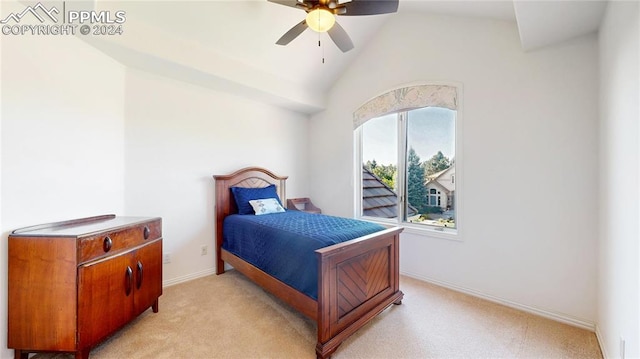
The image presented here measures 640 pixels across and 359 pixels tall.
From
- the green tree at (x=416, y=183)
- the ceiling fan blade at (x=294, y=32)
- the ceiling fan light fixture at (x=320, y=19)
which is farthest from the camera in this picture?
the green tree at (x=416, y=183)

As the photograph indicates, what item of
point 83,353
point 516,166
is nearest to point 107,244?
point 83,353

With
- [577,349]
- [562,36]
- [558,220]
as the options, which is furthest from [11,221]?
[562,36]

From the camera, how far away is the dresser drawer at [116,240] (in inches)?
62.6

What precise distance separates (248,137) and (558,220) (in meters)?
3.61

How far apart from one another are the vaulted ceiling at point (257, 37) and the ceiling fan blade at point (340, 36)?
2.42ft

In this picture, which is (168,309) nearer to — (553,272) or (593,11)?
(553,272)

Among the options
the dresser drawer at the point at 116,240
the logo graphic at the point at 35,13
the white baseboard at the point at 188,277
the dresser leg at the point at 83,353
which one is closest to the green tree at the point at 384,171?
the white baseboard at the point at 188,277

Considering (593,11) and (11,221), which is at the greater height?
(593,11)

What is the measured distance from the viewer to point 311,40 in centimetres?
322

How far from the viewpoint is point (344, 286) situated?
1846 millimetres

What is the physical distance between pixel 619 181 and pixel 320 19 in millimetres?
2270

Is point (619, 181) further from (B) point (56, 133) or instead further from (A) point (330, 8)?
(B) point (56, 133)

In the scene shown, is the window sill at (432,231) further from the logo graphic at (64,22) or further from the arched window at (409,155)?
the logo graphic at (64,22)

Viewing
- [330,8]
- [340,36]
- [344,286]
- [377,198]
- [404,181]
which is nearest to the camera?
[344,286]
